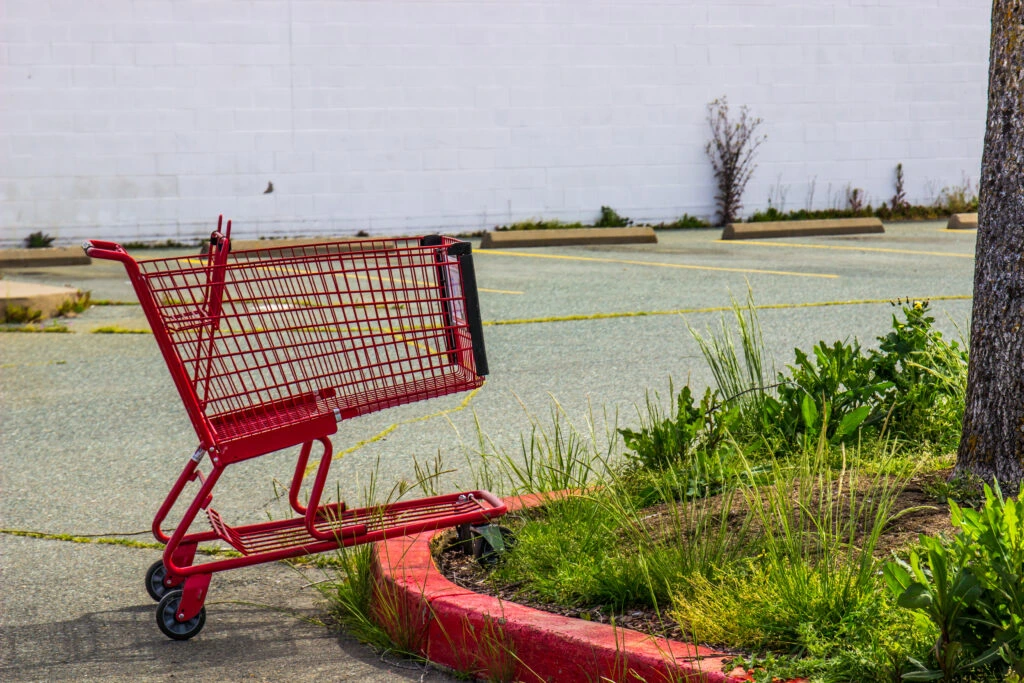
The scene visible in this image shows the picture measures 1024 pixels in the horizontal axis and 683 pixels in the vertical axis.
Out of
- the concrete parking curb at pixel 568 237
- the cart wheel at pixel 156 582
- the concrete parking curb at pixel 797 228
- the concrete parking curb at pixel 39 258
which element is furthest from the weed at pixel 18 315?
the concrete parking curb at pixel 797 228

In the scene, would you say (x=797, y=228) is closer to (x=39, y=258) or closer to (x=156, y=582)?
(x=39, y=258)

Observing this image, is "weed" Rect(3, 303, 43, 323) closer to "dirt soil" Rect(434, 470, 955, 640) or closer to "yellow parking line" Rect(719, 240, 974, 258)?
"dirt soil" Rect(434, 470, 955, 640)

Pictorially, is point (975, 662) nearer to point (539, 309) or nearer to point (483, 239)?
point (539, 309)

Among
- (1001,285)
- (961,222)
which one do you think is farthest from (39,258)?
(1001,285)

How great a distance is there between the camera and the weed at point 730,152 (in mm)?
17906

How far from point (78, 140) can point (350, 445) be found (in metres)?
11.4

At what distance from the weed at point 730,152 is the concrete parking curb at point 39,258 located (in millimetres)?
9394

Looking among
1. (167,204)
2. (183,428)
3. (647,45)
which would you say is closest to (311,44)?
(167,204)

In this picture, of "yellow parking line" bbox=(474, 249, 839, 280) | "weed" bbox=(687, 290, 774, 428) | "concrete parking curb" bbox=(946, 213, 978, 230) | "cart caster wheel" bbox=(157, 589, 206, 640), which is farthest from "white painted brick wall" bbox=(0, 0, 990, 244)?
"cart caster wheel" bbox=(157, 589, 206, 640)

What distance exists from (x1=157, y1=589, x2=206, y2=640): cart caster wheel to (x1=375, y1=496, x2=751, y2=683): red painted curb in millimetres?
597

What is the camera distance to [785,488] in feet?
10.7

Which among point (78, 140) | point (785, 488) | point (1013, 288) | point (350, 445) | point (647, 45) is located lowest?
point (350, 445)

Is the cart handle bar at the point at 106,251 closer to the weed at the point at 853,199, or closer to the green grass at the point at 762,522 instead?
the green grass at the point at 762,522

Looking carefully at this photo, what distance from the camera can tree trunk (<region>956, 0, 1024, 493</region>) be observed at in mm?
3496
